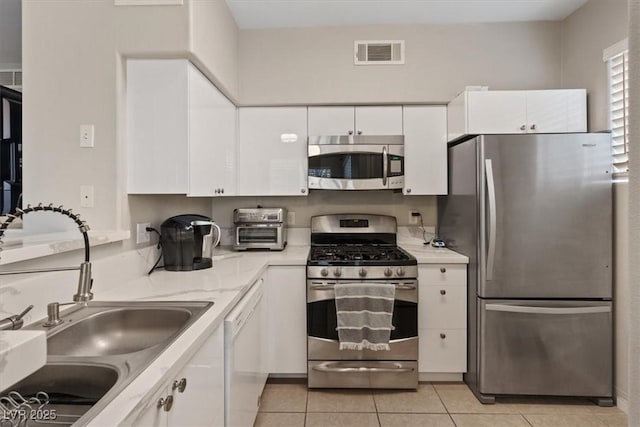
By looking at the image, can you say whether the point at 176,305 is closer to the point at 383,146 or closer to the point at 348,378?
the point at 348,378

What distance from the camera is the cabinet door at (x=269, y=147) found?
9.73 ft

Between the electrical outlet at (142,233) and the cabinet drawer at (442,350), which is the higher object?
the electrical outlet at (142,233)

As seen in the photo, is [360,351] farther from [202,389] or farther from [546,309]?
[202,389]

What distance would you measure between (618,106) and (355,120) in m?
1.70

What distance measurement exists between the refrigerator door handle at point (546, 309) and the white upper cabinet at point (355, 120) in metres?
1.45

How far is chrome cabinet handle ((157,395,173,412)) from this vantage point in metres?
0.91

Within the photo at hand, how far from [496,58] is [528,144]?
0.97 meters

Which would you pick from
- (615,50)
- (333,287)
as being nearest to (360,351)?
(333,287)

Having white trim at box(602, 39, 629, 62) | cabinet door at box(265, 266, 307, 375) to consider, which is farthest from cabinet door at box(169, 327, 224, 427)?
white trim at box(602, 39, 629, 62)

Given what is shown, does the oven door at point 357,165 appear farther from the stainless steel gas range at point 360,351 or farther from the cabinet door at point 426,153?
the stainless steel gas range at point 360,351

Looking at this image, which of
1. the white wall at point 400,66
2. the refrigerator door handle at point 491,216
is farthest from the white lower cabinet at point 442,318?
the white wall at point 400,66

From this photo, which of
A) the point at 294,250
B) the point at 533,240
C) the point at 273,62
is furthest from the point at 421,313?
the point at 273,62

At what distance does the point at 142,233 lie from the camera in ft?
6.70

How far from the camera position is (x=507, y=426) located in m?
2.18
